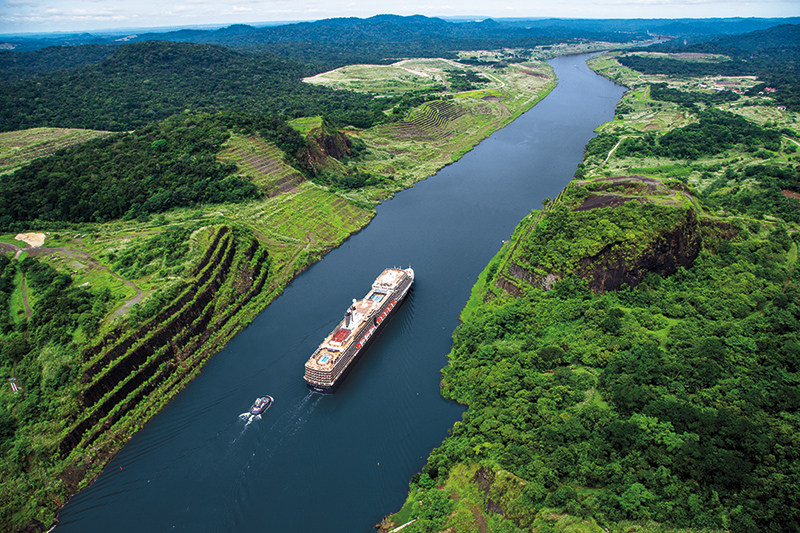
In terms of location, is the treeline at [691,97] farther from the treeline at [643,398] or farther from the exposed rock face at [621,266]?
the treeline at [643,398]

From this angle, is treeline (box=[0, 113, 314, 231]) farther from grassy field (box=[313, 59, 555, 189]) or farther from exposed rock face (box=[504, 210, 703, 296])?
exposed rock face (box=[504, 210, 703, 296])

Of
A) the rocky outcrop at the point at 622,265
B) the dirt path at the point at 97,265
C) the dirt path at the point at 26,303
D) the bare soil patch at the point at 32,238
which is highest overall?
the rocky outcrop at the point at 622,265

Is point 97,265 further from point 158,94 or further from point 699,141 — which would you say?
point 158,94

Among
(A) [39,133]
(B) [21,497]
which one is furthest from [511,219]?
(A) [39,133]

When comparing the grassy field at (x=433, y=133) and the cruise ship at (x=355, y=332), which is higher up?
the grassy field at (x=433, y=133)

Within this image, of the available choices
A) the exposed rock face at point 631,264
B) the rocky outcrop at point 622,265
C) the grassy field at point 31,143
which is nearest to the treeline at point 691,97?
the rocky outcrop at point 622,265

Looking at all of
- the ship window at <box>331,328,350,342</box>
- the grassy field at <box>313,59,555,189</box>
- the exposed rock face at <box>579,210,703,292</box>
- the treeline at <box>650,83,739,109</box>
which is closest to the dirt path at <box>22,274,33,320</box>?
the ship window at <box>331,328,350,342</box>
